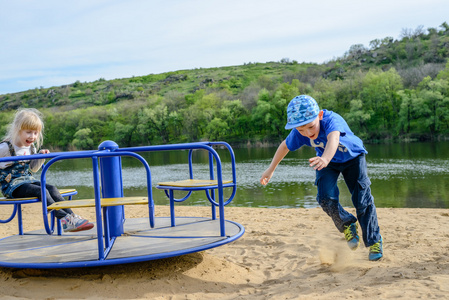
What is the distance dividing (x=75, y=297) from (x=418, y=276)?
10.3ft

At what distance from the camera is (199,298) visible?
12.7 feet

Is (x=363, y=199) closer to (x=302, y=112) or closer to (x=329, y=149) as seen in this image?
(x=329, y=149)

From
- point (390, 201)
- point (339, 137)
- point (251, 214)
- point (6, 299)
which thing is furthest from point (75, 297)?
point (390, 201)

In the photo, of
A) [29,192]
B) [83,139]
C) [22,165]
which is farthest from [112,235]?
[83,139]

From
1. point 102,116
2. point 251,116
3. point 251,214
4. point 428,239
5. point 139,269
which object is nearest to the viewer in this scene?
point 139,269

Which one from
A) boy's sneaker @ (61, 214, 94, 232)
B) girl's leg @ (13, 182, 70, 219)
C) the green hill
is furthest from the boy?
the green hill

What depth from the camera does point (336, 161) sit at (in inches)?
175

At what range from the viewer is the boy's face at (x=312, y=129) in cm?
417

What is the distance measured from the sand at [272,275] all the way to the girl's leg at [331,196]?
0.48m

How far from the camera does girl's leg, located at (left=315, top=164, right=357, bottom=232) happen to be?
14.7ft

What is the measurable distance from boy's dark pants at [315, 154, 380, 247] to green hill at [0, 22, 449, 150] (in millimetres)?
58121

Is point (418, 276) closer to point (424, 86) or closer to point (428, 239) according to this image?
point (428, 239)

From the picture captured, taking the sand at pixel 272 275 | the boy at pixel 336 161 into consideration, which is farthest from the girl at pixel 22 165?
the boy at pixel 336 161

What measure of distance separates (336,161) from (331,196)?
38cm
